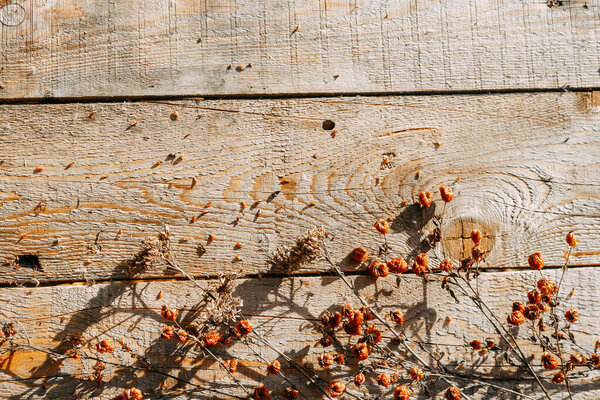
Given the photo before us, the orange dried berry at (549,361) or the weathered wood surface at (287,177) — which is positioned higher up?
the weathered wood surface at (287,177)

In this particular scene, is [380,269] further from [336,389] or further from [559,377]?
[559,377]

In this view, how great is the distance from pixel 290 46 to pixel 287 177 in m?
0.39

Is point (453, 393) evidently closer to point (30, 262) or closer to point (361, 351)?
point (361, 351)

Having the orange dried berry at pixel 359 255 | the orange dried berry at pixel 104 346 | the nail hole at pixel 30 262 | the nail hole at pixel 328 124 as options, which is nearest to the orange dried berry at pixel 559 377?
the orange dried berry at pixel 359 255

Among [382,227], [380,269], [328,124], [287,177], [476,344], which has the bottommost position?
[476,344]

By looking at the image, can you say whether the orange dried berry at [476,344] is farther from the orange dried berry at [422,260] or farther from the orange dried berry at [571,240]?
the orange dried berry at [571,240]

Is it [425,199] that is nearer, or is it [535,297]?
[535,297]

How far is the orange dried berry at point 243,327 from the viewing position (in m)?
1.27

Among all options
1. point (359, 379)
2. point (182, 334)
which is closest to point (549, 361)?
point (359, 379)

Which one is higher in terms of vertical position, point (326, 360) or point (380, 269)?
point (380, 269)

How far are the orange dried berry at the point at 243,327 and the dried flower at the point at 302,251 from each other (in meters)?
0.19

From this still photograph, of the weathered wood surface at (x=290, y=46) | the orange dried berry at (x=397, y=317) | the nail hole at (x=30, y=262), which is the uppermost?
the weathered wood surface at (x=290, y=46)

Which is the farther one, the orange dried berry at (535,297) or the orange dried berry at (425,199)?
the orange dried berry at (425,199)

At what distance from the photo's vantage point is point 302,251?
4.33ft
